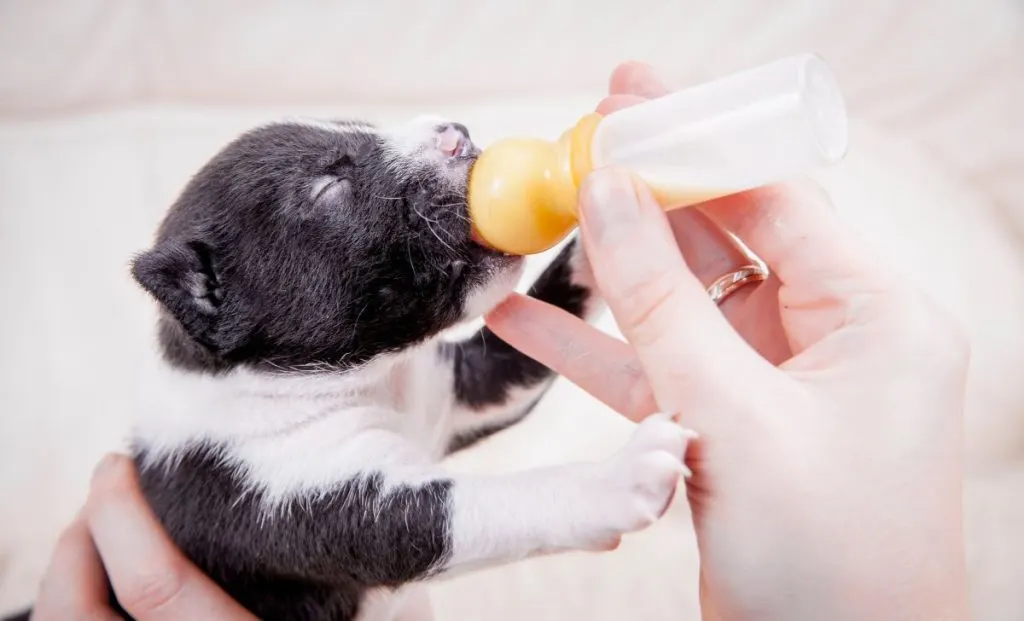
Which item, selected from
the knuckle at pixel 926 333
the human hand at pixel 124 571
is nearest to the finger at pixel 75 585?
the human hand at pixel 124 571

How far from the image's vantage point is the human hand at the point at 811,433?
1020 mm

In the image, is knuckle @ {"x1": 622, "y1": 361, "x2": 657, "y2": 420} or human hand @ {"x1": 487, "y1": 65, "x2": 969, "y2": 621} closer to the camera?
human hand @ {"x1": 487, "y1": 65, "x2": 969, "y2": 621}

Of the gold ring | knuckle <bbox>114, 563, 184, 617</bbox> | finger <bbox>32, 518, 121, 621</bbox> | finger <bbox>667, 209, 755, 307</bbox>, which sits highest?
finger <bbox>667, 209, 755, 307</bbox>

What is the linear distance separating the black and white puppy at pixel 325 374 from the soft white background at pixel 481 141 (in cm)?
101

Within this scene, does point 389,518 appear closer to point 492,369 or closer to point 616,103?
point 492,369

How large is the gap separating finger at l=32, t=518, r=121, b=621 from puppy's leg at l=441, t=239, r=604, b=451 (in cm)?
70

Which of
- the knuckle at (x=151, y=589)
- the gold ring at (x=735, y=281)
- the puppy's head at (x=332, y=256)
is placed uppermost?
Result: the puppy's head at (x=332, y=256)

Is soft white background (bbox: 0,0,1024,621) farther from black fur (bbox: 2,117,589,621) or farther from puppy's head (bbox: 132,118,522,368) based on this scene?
puppy's head (bbox: 132,118,522,368)

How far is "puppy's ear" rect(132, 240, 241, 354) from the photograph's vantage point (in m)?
1.18

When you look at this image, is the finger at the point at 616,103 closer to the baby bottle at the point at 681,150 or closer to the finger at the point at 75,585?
the baby bottle at the point at 681,150

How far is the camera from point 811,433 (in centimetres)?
103

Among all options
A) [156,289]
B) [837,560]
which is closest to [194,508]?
[156,289]

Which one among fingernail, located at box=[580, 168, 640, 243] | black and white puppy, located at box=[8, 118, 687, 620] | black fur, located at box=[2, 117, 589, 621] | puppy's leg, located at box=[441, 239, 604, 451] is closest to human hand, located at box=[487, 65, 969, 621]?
fingernail, located at box=[580, 168, 640, 243]

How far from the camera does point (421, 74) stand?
9.63 ft
